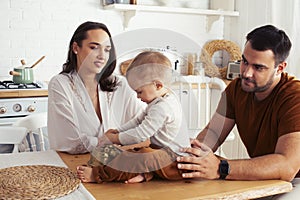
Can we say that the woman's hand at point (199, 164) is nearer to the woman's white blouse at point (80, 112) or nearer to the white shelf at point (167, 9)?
the woman's white blouse at point (80, 112)

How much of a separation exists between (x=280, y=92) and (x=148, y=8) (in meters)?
1.94

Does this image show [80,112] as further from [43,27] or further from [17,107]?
[43,27]

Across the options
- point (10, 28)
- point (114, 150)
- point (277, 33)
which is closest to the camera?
point (114, 150)

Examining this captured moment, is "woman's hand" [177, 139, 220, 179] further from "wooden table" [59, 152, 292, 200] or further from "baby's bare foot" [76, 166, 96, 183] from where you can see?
"baby's bare foot" [76, 166, 96, 183]

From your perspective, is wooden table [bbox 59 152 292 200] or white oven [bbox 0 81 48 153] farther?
white oven [bbox 0 81 48 153]

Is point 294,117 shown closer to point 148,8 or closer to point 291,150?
point 291,150

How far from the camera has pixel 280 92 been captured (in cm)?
150

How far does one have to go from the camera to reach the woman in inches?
52.4

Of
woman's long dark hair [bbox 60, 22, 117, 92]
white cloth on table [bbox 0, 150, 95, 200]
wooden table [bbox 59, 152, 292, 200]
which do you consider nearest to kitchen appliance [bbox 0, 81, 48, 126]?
woman's long dark hair [bbox 60, 22, 117, 92]

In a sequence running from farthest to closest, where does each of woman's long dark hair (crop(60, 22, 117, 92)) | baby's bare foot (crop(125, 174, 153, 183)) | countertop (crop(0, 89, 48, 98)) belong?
countertop (crop(0, 89, 48, 98)), woman's long dark hair (crop(60, 22, 117, 92)), baby's bare foot (crop(125, 174, 153, 183))

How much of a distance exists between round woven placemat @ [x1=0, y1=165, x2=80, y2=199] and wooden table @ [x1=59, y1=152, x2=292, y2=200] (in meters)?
0.07

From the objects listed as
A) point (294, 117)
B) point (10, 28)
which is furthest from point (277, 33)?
point (10, 28)

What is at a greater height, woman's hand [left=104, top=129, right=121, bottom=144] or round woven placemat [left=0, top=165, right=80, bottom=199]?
woman's hand [left=104, top=129, right=121, bottom=144]

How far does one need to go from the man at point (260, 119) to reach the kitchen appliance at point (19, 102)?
132cm
